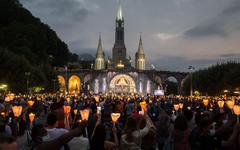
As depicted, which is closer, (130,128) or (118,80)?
(130,128)

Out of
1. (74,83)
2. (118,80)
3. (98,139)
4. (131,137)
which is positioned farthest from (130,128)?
(118,80)

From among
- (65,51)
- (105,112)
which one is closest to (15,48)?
(65,51)

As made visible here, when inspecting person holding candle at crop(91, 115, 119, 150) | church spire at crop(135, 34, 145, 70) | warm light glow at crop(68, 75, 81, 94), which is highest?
church spire at crop(135, 34, 145, 70)

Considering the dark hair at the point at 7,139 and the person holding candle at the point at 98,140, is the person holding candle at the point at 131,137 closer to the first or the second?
the person holding candle at the point at 98,140

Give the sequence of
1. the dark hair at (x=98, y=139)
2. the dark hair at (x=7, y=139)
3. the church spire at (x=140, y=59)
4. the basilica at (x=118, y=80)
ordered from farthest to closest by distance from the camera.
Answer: the church spire at (x=140, y=59)
the basilica at (x=118, y=80)
the dark hair at (x=98, y=139)
the dark hair at (x=7, y=139)

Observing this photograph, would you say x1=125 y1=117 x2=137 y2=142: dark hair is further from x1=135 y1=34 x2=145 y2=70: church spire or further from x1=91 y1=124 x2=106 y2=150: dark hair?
x1=135 y1=34 x2=145 y2=70: church spire

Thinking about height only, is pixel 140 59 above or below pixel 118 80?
above

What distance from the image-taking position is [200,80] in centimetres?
8888

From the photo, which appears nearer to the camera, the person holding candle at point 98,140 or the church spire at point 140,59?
the person holding candle at point 98,140

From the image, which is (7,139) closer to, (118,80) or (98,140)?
(98,140)

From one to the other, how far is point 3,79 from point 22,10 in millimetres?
41164

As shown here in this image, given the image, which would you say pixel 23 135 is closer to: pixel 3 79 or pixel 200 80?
pixel 3 79

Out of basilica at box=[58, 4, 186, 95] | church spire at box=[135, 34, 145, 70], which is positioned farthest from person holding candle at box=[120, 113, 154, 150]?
church spire at box=[135, 34, 145, 70]

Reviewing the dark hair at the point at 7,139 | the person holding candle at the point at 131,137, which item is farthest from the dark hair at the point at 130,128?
the dark hair at the point at 7,139
